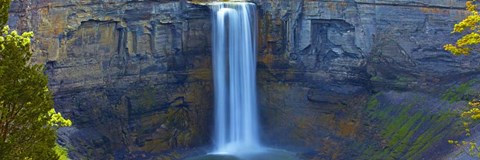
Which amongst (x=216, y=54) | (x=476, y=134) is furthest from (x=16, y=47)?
(x=216, y=54)

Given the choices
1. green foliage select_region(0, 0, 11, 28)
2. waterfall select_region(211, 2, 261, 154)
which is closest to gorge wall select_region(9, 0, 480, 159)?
waterfall select_region(211, 2, 261, 154)

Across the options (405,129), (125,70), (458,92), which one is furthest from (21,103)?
(458,92)

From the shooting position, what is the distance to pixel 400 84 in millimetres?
43375

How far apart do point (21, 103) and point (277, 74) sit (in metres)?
35.6

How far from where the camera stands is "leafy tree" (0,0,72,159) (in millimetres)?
13781

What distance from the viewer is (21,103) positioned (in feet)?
46.7

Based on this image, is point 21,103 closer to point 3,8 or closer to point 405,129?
point 3,8

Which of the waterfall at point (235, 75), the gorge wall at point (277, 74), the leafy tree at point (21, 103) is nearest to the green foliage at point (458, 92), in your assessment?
the gorge wall at point (277, 74)

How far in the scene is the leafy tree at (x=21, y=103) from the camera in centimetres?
A: 1378

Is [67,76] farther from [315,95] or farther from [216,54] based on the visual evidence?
[315,95]

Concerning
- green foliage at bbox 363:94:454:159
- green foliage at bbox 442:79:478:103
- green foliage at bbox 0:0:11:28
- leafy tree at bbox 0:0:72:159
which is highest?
green foliage at bbox 0:0:11:28

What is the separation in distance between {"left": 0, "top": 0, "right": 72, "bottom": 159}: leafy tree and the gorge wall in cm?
2394

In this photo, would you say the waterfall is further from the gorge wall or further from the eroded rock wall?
the eroded rock wall

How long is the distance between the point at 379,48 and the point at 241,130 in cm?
1262
